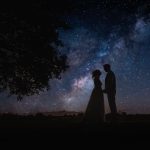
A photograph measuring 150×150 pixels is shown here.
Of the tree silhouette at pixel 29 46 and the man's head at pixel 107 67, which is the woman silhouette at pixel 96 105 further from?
the tree silhouette at pixel 29 46

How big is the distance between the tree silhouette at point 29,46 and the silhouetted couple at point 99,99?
6828 mm

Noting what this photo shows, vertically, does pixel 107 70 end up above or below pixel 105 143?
above

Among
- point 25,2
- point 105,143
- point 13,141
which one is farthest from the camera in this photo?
point 25,2

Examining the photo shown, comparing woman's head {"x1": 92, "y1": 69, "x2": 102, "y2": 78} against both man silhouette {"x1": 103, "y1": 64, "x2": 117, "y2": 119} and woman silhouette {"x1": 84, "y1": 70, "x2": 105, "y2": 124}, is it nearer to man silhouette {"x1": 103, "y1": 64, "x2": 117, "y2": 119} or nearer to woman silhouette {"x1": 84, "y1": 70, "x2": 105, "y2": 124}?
woman silhouette {"x1": 84, "y1": 70, "x2": 105, "y2": 124}

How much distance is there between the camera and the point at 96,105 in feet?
51.6

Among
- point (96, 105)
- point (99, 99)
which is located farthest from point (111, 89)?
point (96, 105)

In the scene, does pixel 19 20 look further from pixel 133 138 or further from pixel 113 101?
pixel 133 138

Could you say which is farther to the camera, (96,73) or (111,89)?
(96,73)

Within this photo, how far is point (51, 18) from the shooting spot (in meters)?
21.5

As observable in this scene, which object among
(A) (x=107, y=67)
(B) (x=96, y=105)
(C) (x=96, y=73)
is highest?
(A) (x=107, y=67)

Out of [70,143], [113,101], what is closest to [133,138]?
[70,143]

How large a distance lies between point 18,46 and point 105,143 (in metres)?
13.6

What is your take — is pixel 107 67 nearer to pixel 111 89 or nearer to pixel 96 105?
pixel 111 89

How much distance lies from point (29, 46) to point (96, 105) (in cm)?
774
